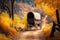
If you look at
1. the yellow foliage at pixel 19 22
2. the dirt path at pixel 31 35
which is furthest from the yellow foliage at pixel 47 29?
the yellow foliage at pixel 19 22

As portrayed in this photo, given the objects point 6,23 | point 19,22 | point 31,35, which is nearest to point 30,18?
point 19,22

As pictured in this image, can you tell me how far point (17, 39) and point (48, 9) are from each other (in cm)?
84

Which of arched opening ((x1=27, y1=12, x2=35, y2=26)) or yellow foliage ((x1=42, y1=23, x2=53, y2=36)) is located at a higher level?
arched opening ((x1=27, y1=12, x2=35, y2=26))

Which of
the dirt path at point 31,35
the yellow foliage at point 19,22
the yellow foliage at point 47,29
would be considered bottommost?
the dirt path at point 31,35

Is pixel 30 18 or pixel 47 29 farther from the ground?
pixel 30 18

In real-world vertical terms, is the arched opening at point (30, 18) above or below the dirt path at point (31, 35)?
above

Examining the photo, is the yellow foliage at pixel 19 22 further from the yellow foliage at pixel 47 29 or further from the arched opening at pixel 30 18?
the yellow foliage at pixel 47 29

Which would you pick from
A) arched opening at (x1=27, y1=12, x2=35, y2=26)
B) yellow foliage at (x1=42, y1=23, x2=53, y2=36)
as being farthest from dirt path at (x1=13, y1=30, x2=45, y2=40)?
arched opening at (x1=27, y1=12, x2=35, y2=26)

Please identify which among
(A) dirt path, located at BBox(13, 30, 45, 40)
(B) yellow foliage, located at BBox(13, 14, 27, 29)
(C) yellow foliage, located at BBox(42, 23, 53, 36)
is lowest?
(A) dirt path, located at BBox(13, 30, 45, 40)

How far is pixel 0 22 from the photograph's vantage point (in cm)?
391

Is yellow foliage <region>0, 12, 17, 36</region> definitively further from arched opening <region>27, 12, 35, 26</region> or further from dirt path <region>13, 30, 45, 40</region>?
arched opening <region>27, 12, 35, 26</region>

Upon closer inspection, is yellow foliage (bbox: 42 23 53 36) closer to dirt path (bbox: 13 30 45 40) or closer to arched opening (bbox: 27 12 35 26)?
dirt path (bbox: 13 30 45 40)

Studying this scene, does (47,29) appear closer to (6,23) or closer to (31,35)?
(31,35)

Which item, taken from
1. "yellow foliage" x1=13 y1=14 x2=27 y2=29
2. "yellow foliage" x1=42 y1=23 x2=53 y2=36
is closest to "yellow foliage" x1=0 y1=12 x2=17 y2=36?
"yellow foliage" x1=13 y1=14 x2=27 y2=29
